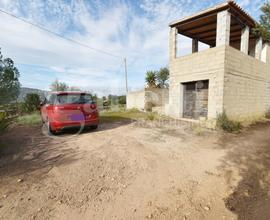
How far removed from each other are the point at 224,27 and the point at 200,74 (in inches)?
87.9

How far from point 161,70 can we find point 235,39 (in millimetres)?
13038

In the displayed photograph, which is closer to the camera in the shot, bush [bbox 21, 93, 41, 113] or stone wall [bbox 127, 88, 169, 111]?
bush [bbox 21, 93, 41, 113]

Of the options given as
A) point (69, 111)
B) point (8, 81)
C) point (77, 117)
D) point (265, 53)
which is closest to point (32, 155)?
point (69, 111)

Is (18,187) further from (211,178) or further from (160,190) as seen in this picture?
(211,178)

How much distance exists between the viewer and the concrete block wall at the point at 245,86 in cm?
763

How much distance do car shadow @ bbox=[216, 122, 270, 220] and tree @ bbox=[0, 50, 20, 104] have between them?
12234 mm

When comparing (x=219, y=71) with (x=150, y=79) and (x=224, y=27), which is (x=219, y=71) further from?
(x=150, y=79)

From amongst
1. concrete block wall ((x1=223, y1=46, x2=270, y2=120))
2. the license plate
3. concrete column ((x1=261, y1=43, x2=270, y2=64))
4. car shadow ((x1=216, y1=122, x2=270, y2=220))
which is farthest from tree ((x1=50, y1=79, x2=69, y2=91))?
car shadow ((x1=216, y1=122, x2=270, y2=220))

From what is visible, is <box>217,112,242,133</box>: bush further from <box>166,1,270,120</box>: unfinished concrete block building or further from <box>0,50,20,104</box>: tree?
<box>0,50,20,104</box>: tree

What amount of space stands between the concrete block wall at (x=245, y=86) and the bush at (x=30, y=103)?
540 inches

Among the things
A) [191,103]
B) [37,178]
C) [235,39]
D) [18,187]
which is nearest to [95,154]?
[37,178]

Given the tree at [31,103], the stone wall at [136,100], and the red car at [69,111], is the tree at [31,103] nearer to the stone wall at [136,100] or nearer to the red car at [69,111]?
the stone wall at [136,100]

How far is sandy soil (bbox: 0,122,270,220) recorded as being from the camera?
7.16 feet

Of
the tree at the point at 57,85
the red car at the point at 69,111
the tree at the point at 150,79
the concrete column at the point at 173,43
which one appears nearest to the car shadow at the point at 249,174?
the red car at the point at 69,111
